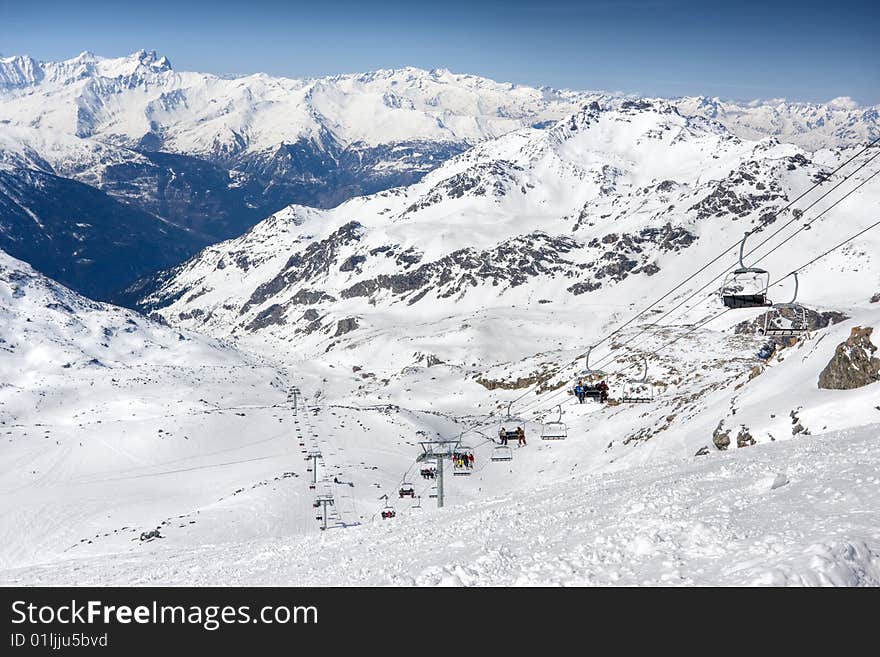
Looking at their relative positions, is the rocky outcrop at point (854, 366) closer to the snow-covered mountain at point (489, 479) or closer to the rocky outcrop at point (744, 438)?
the snow-covered mountain at point (489, 479)

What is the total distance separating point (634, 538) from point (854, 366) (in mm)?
34708

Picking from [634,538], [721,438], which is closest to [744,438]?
[721,438]

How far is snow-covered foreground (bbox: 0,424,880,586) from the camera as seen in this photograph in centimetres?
1518

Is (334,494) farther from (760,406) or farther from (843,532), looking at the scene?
(843,532)

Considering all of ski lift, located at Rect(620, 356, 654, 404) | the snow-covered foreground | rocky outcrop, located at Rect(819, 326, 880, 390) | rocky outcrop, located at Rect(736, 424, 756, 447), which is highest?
ski lift, located at Rect(620, 356, 654, 404)

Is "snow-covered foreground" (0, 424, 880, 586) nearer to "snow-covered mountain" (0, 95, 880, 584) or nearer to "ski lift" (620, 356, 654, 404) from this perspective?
"snow-covered mountain" (0, 95, 880, 584)

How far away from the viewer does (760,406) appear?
49.2m

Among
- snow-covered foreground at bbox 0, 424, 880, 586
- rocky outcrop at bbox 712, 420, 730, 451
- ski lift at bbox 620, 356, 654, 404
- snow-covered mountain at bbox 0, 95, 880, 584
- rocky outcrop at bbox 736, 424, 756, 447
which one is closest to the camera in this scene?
snow-covered foreground at bbox 0, 424, 880, 586

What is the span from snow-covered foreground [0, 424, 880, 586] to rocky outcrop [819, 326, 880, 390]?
617 inches

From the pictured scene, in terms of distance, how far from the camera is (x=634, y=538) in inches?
703

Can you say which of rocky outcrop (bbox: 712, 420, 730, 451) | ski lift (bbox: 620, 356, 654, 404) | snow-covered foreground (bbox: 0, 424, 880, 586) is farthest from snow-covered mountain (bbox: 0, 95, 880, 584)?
ski lift (bbox: 620, 356, 654, 404)
